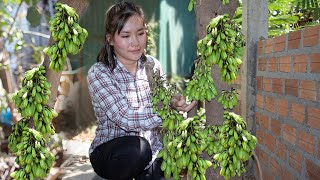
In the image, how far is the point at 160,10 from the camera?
7.30 meters

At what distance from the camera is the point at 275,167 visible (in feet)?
9.11

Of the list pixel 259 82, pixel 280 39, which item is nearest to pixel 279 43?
pixel 280 39

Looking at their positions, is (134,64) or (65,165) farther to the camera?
(65,165)

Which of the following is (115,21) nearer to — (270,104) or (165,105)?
(165,105)

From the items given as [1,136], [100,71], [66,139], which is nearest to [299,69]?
[100,71]

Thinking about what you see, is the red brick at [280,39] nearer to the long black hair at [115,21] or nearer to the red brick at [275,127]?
the red brick at [275,127]

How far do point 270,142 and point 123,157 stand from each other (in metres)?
1.04

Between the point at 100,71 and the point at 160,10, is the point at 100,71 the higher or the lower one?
the lower one

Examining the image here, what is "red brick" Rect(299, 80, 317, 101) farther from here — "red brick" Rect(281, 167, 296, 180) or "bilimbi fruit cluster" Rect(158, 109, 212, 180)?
"bilimbi fruit cluster" Rect(158, 109, 212, 180)

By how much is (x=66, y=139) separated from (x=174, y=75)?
2.44m

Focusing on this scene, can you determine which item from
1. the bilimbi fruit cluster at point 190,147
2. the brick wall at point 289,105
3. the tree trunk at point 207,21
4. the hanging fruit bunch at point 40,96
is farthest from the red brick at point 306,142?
the hanging fruit bunch at point 40,96

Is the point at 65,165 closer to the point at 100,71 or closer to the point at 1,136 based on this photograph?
the point at 1,136

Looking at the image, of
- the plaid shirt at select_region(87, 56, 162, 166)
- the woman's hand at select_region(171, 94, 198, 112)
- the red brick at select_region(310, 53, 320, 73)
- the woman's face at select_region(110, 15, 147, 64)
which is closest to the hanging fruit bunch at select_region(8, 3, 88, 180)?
the woman's hand at select_region(171, 94, 198, 112)

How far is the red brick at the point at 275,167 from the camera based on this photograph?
8.89 ft
